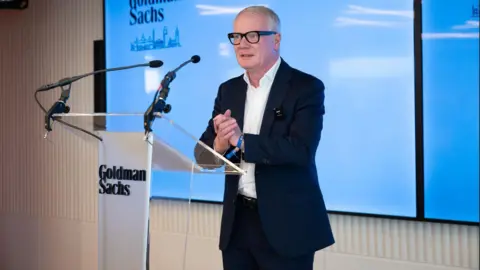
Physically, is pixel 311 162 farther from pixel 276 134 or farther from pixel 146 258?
pixel 146 258

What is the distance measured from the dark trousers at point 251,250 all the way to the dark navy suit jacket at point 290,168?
0.03m

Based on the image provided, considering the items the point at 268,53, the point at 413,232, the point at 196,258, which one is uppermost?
the point at 268,53

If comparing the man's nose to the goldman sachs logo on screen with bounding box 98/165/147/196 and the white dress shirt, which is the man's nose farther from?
the goldman sachs logo on screen with bounding box 98/165/147/196

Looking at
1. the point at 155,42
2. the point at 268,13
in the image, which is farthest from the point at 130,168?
the point at 155,42

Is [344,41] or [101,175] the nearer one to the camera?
[101,175]

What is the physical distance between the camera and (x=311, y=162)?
1.77 meters

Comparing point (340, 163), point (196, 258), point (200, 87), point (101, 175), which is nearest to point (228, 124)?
point (101, 175)

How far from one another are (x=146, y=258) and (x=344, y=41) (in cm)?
164

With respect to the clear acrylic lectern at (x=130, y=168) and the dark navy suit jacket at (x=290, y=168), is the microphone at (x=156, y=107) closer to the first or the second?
the clear acrylic lectern at (x=130, y=168)

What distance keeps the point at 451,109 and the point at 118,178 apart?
1.59m

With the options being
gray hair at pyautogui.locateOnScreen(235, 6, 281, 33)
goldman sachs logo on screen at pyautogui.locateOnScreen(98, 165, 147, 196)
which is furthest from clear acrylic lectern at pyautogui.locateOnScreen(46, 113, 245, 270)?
gray hair at pyautogui.locateOnScreen(235, 6, 281, 33)

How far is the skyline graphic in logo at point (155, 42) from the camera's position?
3381 millimetres

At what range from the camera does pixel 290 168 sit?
178 cm

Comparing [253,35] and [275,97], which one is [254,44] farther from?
[275,97]
